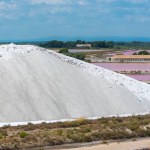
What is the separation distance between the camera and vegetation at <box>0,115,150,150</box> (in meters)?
17.6

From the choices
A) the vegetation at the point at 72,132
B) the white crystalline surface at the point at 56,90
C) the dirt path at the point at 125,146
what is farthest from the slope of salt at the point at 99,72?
the dirt path at the point at 125,146

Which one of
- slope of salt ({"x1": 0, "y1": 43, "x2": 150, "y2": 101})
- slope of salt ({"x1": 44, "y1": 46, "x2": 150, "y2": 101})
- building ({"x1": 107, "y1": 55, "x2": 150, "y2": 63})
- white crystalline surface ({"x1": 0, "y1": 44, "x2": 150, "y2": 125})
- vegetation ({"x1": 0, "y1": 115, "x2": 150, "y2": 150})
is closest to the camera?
vegetation ({"x1": 0, "y1": 115, "x2": 150, "y2": 150})

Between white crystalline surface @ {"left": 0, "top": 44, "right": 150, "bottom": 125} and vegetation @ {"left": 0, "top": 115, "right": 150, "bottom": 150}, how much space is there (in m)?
3.07

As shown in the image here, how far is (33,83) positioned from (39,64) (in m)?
2.58

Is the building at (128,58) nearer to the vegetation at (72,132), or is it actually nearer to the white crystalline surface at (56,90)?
the white crystalline surface at (56,90)

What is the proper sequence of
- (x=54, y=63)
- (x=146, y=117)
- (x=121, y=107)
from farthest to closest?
(x=54, y=63) < (x=121, y=107) < (x=146, y=117)

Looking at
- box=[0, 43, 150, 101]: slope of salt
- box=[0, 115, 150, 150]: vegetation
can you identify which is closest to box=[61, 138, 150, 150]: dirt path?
box=[0, 115, 150, 150]: vegetation

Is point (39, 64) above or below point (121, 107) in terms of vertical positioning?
above

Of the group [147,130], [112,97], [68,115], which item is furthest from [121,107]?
[147,130]

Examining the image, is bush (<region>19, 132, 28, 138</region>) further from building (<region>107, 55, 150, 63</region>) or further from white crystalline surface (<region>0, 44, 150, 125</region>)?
building (<region>107, 55, 150, 63</region>)

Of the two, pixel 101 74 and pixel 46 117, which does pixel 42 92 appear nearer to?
pixel 46 117

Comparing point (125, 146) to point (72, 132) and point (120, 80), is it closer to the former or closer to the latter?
point (72, 132)

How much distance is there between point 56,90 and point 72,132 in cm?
737

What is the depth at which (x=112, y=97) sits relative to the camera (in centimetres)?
2767
